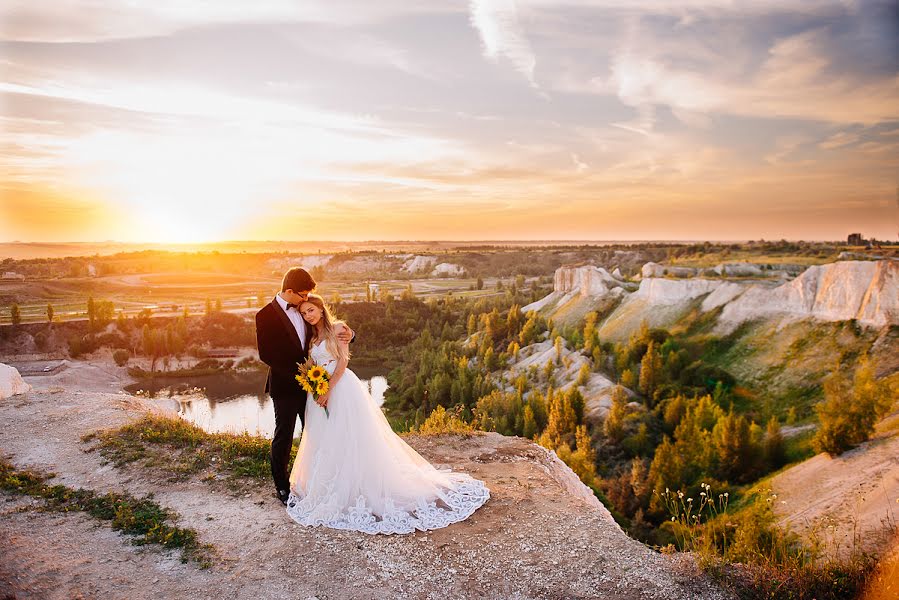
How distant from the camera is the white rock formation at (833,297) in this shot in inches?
1095

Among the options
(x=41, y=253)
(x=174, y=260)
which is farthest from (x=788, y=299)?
(x=174, y=260)

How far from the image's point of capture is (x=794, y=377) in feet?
93.7

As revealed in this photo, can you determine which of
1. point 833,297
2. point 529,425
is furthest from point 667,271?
point 529,425

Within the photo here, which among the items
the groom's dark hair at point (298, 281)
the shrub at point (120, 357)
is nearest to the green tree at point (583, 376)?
the groom's dark hair at point (298, 281)

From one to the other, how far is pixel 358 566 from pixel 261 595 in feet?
3.32

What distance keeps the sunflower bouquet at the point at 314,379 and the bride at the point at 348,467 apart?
4.2 inches

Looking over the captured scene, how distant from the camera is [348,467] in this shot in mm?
6441

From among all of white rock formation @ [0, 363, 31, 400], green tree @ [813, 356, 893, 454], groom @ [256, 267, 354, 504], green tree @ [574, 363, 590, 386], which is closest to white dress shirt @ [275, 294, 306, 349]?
groom @ [256, 267, 354, 504]

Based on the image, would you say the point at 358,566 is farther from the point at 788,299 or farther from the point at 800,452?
the point at 788,299

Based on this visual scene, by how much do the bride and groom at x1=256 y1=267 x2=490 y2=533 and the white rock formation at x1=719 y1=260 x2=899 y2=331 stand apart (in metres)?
31.7

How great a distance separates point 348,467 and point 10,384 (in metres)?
12.4

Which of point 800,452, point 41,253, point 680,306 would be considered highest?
point 41,253

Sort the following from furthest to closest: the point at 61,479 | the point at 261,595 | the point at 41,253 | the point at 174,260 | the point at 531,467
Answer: the point at 174,260 → the point at 41,253 → the point at 531,467 → the point at 61,479 → the point at 261,595

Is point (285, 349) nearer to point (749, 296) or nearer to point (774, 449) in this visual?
point (774, 449)
